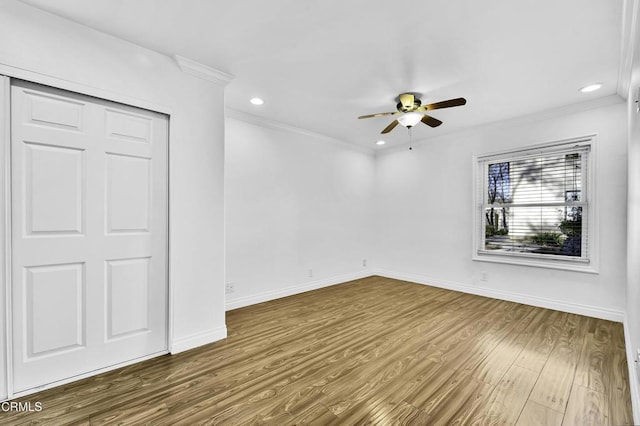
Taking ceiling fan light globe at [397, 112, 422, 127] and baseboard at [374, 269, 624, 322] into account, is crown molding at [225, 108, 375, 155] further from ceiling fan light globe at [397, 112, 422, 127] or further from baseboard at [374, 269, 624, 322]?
baseboard at [374, 269, 624, 322]

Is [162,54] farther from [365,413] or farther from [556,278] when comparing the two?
[556,278]

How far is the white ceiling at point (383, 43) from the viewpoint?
1.94m

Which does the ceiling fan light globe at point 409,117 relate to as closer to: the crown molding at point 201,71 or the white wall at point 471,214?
the white wall at point 471,214

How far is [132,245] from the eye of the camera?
235cm

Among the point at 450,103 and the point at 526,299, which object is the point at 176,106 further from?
the point at 526,299

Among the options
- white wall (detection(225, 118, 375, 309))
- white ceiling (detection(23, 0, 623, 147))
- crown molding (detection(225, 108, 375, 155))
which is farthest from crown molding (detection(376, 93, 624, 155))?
white wall (detection(225, 118, 375, 309))

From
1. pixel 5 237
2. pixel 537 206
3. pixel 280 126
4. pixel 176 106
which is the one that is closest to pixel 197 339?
pixel 5 237

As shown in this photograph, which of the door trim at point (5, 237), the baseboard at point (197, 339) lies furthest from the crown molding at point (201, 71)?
the baseboard at point (197, 339)

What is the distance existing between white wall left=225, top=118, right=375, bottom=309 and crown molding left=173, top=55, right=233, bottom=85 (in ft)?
3.20

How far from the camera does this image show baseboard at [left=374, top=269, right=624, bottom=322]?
333cm

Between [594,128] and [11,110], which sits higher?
[594,128]

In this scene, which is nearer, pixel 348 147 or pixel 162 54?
pixel 162 54

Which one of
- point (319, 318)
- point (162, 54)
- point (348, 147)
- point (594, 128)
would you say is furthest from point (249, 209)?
point (594, 128)

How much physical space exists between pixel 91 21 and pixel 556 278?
5.41m
